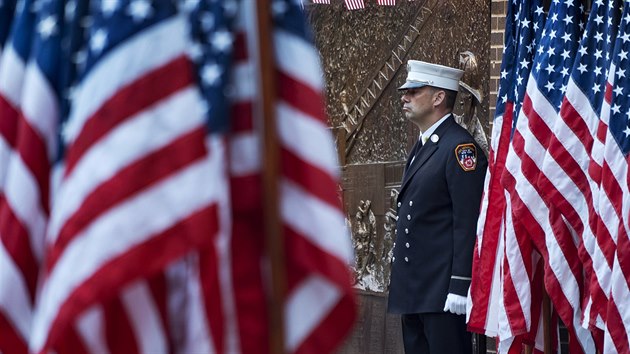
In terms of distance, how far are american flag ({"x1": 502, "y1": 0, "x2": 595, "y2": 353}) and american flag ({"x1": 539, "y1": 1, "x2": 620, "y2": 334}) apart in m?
0.08

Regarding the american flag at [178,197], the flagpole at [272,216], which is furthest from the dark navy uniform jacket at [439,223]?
the flagpole at [272,216]

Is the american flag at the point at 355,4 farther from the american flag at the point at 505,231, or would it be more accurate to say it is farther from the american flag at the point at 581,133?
the american flag at the point at 581,133

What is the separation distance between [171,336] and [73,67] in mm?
828

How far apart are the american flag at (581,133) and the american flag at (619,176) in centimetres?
18

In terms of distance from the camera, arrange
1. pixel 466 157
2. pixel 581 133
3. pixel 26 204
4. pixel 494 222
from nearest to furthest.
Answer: pixel 26 204 → pixel 581 133 → pixel 494 222 → pixel 466 157

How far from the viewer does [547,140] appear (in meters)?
6.87

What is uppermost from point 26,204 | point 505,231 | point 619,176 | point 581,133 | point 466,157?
point 26,204

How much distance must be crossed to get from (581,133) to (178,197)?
3.88m

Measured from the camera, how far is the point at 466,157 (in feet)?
24.5

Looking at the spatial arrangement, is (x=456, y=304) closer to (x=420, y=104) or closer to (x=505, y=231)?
(x=505, y=231)

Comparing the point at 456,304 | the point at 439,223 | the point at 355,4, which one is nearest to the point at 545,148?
the point at 439,223

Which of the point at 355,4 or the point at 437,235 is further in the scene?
the point at 355,4

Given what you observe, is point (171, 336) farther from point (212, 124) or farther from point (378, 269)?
point (378, 269)

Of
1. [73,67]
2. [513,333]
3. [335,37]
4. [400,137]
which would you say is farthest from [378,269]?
[73,67]
